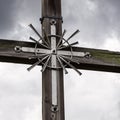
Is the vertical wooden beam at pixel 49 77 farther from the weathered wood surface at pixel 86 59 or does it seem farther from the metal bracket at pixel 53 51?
the weathered wood surface at pixel 86 59

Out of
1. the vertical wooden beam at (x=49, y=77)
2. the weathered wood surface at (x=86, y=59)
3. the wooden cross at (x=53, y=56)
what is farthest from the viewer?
the weathered wood surface at (x=86, y=59)

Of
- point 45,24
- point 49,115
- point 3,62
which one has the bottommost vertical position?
point 49,115

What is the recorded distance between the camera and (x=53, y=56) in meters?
8.40

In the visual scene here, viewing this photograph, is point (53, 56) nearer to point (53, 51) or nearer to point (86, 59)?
point (53, 51)

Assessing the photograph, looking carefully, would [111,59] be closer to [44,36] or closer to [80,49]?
[80,49]

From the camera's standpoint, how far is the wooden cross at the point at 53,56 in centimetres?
816

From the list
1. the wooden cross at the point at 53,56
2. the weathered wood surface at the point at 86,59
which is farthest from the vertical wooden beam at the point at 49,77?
the weathered wood surface at the point at 86,59

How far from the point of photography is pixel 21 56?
27.3ft

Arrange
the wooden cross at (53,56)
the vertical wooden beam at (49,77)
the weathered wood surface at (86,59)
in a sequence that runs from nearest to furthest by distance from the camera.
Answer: the vertical wooden beam at (49,77) < the wooden cross at (53,56) < the weathered wood surface at (86,59)

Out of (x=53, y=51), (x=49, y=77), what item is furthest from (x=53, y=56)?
(x=49, y=77)

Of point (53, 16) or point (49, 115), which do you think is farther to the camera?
point (53, 16)

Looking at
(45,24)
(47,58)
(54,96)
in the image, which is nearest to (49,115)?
(54,96)

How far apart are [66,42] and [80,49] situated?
27 centimetres

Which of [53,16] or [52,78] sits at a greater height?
[53,16]
